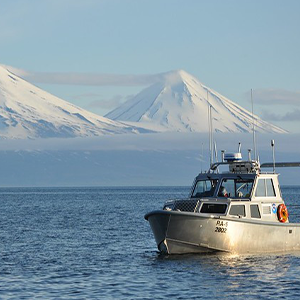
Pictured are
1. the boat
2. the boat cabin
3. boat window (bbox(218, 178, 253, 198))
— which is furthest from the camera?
boat window (bbox(218, 178, 253, 198))

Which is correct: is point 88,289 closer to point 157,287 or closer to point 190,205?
point 157,287

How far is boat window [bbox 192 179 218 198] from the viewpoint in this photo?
139 ft

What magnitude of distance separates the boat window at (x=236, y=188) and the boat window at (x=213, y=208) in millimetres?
1696

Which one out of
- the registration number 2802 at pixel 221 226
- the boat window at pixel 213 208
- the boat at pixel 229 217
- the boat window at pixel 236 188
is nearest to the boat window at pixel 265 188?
the boat at pixel 229 217

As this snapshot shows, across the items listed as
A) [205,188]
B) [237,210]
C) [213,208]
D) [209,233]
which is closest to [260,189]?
[237,210]

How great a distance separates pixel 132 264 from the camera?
39.5 m

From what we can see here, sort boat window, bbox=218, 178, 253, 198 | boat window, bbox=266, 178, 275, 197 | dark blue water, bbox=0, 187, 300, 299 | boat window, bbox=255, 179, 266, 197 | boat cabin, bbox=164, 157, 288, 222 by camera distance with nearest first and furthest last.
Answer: dark blue water, bbox=0, 187, 300, 299 → boat cabin, bbox=164, 157, 288, 222 → boat window, bbox=255, 179, 266, 197 → boat window, bbox=218, 178, 253, 198 → boat window, bbox=266, 178, 275, 197

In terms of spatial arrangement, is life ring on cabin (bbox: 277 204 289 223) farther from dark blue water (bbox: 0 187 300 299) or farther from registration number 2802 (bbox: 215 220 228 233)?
registration number 2802 (bbox: 215 220 228 233)

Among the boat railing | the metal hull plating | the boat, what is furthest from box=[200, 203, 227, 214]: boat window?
the metal hull plating

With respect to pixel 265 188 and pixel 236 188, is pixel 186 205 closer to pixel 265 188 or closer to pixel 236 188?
pixel 236 188

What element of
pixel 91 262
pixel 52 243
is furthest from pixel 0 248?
pixel 91 262

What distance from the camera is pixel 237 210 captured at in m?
40.2

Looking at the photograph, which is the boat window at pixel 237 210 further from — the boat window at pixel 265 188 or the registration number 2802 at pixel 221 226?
the boat window at pixel 265 188

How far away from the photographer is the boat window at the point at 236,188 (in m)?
41.8
